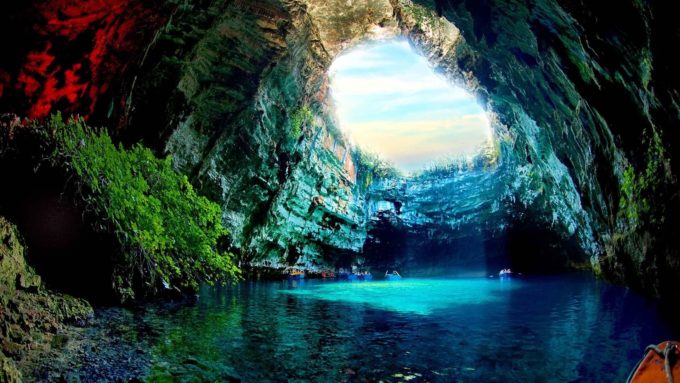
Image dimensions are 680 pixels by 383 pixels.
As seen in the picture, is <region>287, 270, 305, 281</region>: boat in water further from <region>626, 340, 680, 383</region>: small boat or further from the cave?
<region>626, 340, 680, 383</region>: small boat

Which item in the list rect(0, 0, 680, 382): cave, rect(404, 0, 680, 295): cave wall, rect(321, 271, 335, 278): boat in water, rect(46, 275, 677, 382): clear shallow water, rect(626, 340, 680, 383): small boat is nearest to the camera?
rect(626, 340, 680, 383): small boat

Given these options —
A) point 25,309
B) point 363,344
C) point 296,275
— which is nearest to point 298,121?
point 296,275

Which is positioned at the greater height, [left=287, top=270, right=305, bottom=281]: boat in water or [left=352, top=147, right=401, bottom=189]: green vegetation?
[left=352, top=147, right=401, bottom=189]: green vegetation

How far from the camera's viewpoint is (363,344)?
5.54m

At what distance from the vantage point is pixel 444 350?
5.24 m

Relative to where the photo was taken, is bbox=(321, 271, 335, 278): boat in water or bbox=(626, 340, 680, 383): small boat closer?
bbox=(626, 340, 680, 383): small boat

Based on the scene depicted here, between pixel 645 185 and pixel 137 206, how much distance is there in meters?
9.66

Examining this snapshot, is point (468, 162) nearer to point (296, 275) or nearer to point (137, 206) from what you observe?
point (296, 275)

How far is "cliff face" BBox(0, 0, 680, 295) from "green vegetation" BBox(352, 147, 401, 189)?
63 centimetres

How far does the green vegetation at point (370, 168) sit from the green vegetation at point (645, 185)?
15.1 m

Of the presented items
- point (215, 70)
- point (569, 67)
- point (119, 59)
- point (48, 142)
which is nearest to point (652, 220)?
point (569, 67)

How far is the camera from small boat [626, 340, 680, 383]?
7.74ft

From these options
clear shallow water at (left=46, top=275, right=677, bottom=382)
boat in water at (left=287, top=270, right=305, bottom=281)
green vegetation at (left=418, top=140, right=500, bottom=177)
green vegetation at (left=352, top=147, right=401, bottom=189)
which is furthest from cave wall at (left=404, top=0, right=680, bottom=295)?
boat in water at (left=287, top=270, right=305, bottom=281)

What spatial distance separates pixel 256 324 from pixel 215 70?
8578 mm
